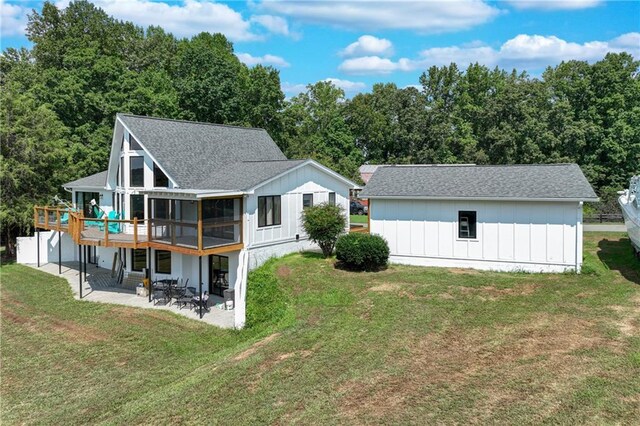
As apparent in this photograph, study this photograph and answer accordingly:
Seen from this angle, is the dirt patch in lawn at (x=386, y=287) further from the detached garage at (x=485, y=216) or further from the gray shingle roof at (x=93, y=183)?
the gray shingle roof at (x=93, y=183)

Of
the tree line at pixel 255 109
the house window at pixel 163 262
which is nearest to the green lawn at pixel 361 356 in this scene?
the house window at pixel 163 262

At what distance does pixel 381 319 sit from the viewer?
43.1 ft

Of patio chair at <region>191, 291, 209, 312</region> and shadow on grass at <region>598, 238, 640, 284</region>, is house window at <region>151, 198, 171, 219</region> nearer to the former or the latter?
patio chair at <region>191, 291, 209, 312</region>

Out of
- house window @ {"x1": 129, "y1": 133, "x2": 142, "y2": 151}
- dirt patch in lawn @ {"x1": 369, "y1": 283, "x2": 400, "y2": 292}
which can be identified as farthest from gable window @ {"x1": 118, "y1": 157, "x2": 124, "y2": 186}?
dirt patch in lawn @ {"x1": 369, "y1": 283, "x2": 400, "y2": 292}

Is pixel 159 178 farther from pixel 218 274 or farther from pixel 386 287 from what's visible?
pixel 386 287

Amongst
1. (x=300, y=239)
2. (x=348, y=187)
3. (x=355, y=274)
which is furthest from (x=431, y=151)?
(x=355, y=274)

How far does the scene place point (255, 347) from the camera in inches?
496

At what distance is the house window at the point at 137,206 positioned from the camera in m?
22.5

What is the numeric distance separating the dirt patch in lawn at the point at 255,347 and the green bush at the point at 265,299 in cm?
179

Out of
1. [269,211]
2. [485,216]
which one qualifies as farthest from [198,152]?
[485,216]

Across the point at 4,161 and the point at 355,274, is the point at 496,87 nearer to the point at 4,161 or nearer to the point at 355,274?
the point at 355,274

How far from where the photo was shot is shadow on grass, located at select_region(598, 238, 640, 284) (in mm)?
16903

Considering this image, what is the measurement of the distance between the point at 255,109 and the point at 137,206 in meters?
22.6

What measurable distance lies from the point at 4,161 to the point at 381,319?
23887 millimetres
